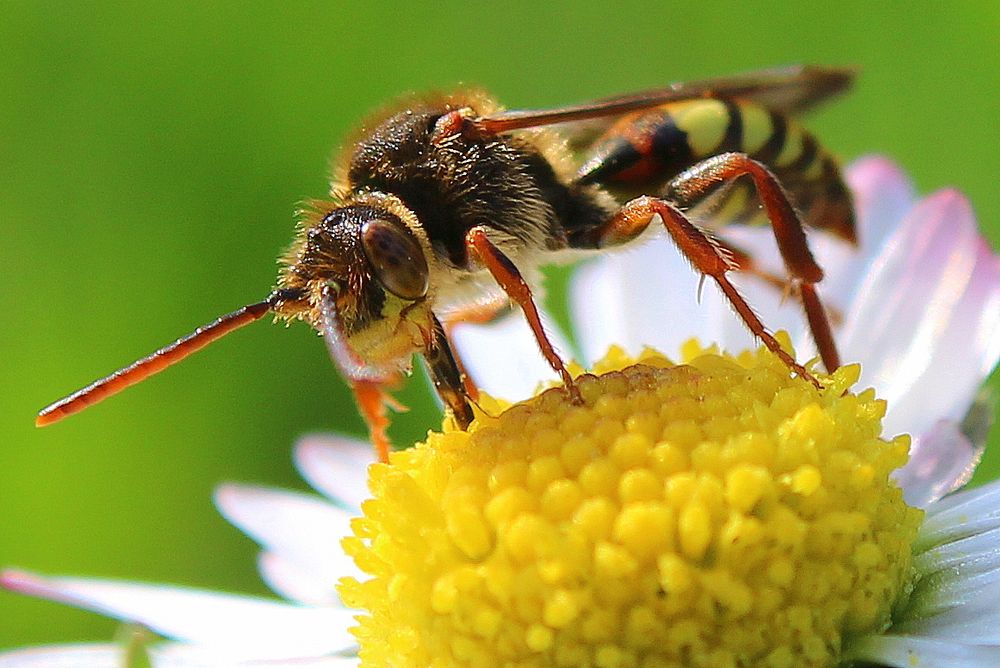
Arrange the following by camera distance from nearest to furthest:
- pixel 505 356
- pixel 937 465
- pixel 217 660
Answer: pixel 937 465 < pixel 217 660 < pixel 505 356

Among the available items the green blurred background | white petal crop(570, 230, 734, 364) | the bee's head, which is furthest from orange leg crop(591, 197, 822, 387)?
the green blurred background

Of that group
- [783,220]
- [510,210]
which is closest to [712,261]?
[783,220]

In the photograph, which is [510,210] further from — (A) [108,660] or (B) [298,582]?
(A) [108,660]

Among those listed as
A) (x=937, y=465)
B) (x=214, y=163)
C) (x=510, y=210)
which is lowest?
(x=937, y=465)

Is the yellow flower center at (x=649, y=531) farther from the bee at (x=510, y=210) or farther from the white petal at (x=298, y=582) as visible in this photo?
the white petal at (x=298, y=582)

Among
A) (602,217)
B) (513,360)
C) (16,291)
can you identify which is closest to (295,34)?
(16,291)

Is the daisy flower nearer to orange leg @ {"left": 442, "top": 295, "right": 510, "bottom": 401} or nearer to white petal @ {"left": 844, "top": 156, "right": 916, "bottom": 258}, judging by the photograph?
orange leg @ {"left": 442, "top": 295, "right": 510, "bottom": 401}

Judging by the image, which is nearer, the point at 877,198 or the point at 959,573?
the point at 959,573

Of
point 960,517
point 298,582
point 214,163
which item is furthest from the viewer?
point 214,163
